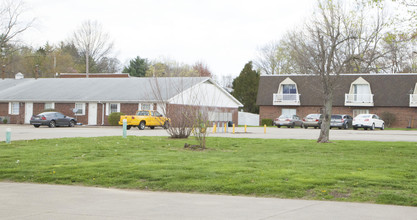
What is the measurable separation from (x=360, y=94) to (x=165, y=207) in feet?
176

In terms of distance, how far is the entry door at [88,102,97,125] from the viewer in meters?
52.0

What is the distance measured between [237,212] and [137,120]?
3371 centimetres

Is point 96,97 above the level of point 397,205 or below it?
above

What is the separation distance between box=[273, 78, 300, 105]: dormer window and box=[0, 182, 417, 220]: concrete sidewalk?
52541 millimetres

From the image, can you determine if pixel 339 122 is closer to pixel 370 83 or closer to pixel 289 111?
pixel 370 83

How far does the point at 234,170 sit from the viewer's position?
42.6 ft

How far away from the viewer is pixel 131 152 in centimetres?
1788

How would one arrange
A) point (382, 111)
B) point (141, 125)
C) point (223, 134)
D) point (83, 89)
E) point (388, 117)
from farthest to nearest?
point (382, 111) < point (388, 117) < point (83, 89) < point (141, 125) < point (223, 134)

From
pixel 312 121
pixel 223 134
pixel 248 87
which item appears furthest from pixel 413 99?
pixel 223 134

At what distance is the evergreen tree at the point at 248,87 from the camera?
70750 millimetres

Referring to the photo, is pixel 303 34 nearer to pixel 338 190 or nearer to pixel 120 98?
pixel 338 190

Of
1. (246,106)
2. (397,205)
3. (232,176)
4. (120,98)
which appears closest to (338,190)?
(397,205)

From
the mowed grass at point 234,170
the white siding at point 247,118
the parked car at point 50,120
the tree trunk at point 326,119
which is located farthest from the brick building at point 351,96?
the mowed grass at point 234,170

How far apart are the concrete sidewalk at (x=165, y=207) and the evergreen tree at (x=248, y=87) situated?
198 feet
